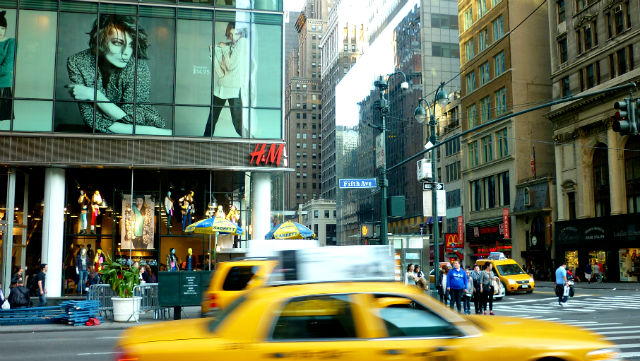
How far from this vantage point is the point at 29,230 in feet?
93.7

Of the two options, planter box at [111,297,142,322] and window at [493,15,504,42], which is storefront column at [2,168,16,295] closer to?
planter box at [111,297,142,322]

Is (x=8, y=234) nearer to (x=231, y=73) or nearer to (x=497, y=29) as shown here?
(x=231, y=73)

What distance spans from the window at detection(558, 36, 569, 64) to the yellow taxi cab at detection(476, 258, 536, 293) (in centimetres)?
2665

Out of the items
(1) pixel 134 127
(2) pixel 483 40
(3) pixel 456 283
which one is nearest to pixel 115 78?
(1) pixel 134 127

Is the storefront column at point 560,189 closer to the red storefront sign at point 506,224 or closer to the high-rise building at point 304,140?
the red storefront sign at point 506,224

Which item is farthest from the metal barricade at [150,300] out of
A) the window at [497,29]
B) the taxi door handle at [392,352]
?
the window at [497,29]

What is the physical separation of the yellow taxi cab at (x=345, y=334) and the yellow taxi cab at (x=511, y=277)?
1011 inches

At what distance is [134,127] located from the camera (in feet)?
88.0

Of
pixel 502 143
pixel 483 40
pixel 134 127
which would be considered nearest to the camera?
pixel 134 127

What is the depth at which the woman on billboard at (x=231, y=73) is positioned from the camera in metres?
27.6

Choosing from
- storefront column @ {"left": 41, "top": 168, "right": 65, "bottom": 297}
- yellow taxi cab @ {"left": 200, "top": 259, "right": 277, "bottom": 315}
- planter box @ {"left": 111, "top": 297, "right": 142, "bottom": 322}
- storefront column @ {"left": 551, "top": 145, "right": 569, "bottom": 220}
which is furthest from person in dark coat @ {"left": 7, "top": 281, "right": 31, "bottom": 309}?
storefront column @ {"left": 551, "top": 145, "right": 569, "bottom": 220}

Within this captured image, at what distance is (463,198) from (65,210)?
163 feet

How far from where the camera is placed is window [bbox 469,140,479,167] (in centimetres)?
A: 6700

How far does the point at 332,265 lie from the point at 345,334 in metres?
1.44
